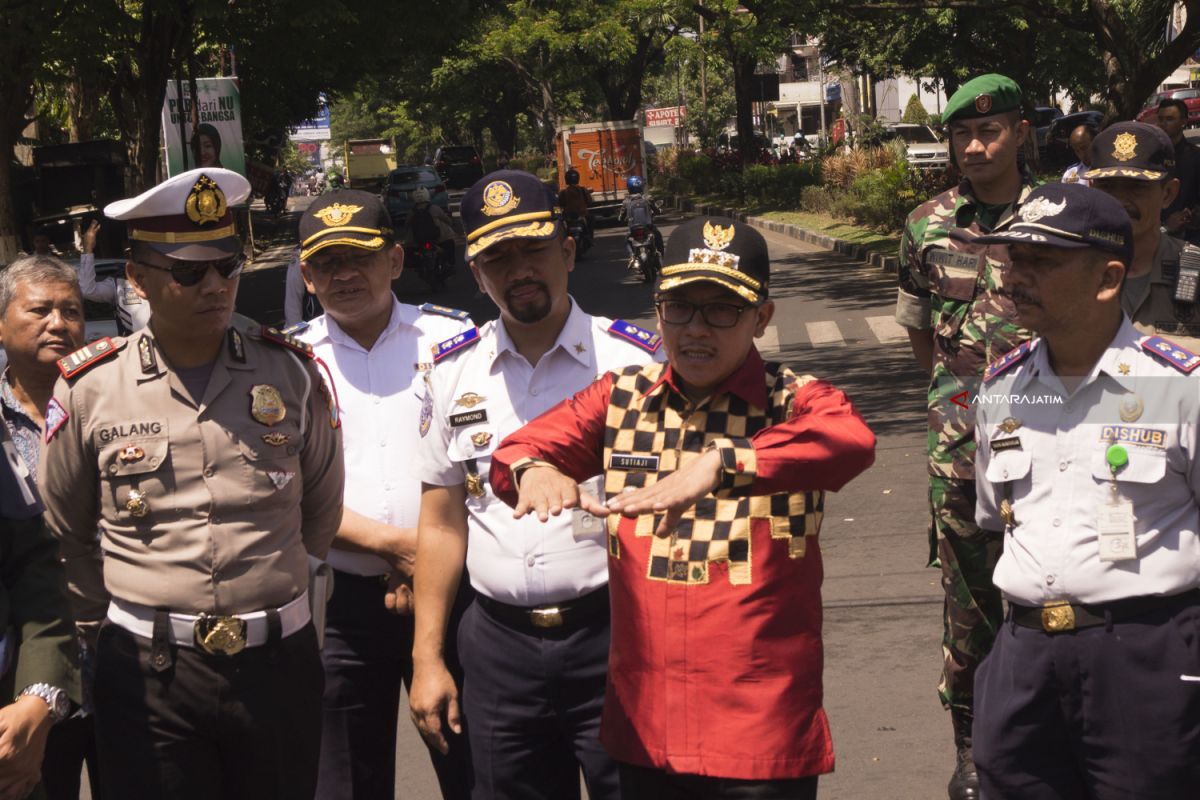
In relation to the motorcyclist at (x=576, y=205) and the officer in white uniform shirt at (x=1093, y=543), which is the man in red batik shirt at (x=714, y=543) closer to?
the officer in white uniform shirt at (x=1093, y=543)

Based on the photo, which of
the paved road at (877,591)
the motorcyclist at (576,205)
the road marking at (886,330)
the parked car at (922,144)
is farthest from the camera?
the parked car at (922,144)

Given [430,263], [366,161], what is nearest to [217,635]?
[430,263]

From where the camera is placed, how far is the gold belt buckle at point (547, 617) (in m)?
3.54

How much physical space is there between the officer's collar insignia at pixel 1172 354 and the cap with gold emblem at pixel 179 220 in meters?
2.06

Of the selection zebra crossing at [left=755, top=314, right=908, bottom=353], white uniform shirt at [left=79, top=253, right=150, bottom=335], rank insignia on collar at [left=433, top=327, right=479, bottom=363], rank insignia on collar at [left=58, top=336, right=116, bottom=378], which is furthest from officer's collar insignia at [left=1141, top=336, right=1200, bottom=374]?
zebra crossing at [left=755, top=314, right=908, bottom=353]

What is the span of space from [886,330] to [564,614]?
42.5ft

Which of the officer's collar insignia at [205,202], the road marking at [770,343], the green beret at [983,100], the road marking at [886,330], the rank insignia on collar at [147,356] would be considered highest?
the green beret at [983,100]

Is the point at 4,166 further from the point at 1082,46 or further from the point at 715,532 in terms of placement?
the point at 1082,46

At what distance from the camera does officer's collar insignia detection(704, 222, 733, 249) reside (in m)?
3.05

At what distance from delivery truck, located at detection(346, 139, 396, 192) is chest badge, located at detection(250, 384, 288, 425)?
5828 centimetres

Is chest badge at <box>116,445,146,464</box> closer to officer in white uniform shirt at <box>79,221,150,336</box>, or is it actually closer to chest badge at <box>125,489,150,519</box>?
chest badge at <box>125,489,150,519</box>

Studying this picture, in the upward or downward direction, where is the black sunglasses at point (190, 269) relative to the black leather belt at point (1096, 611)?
upward

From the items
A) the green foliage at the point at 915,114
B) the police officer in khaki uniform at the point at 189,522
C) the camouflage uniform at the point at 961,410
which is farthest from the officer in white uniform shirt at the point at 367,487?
the green foliage at the point at 915,114

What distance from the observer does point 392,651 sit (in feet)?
14.3
